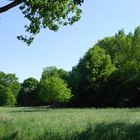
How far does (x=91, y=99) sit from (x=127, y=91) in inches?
313

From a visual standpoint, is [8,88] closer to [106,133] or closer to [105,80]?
[105,80]

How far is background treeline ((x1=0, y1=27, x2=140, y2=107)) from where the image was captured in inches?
3000

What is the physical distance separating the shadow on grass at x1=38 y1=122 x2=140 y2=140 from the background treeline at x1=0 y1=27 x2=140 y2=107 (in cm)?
5506

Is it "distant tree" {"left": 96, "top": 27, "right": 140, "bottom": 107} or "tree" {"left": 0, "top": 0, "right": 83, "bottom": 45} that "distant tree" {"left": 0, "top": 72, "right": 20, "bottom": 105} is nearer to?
"distant tree" {"left": 96, "top": 27, "right": 140, "bottom": 107}

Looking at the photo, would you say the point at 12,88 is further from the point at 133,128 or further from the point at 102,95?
the point at 133,128

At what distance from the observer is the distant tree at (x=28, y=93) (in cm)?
12679

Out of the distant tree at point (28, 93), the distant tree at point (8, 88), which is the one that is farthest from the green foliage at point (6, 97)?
the distant tree at point (28, 93)

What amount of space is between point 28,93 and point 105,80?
53.4 m

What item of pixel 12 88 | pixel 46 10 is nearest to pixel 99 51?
pixel 12 88

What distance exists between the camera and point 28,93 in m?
131

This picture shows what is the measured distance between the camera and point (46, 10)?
750 inches

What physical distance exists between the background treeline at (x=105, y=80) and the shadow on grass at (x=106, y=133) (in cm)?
5506

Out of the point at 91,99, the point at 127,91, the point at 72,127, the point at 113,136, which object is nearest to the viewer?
the point at 113,136

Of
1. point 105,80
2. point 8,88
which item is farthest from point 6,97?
point 105,80
